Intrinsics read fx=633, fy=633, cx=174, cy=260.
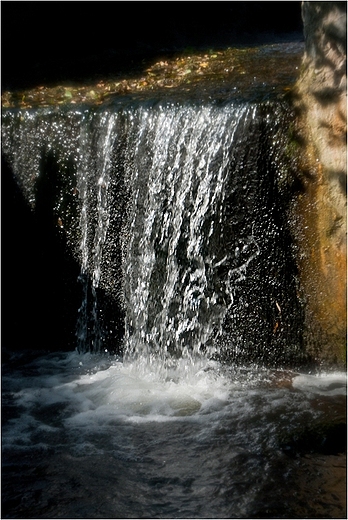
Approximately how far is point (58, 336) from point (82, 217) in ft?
3.61

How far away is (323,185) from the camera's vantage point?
14.8 feet

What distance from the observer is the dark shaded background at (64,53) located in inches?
223

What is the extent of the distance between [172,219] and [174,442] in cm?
180

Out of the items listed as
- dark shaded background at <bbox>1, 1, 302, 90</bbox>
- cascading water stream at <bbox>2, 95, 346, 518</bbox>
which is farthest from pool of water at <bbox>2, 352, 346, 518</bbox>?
dark shaded background at <bbox>1, 1, 302, 90</bbox>

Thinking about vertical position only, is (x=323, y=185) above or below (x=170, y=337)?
above

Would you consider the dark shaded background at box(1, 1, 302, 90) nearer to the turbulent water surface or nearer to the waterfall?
the waterfall

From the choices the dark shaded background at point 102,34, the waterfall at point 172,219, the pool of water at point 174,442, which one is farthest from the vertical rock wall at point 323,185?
the dark shaded background at point 102,34

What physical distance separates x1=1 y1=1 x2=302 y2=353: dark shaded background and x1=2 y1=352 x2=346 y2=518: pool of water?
0.76 metres

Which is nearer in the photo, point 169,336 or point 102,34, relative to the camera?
point 169,336

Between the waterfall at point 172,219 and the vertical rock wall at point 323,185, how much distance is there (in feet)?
0.43

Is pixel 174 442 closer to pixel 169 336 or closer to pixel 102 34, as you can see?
pixel 169 336

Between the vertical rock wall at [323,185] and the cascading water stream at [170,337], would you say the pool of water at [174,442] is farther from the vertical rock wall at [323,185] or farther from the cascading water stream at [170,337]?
the vertical rock wall at [323,185]

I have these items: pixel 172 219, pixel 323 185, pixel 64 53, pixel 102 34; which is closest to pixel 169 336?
pixel 172 219

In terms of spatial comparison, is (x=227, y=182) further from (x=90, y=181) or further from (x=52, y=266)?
(x=52, y=266)
